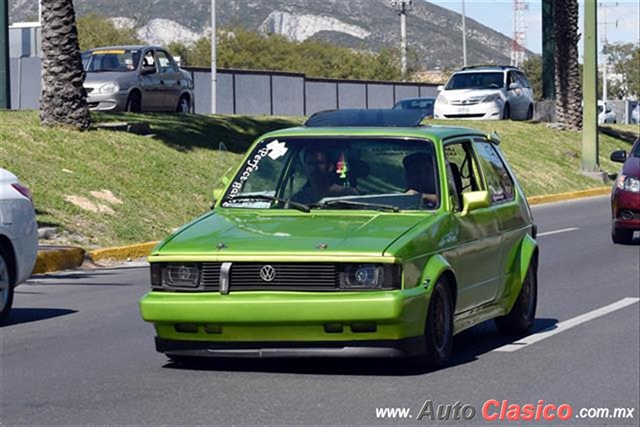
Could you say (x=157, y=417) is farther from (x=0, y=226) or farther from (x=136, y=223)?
(x=136, y=223)

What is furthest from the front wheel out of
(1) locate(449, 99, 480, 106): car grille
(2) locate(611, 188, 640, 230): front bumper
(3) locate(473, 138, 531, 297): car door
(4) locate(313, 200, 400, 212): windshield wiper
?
(1) locate(449, 99, 480, 106): car grille

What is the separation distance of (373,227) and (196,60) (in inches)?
3625

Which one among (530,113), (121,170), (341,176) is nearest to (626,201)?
(121,170)

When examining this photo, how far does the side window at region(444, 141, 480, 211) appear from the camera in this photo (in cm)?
1028

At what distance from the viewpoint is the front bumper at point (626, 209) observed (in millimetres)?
19422

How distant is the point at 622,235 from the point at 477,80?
23.0m

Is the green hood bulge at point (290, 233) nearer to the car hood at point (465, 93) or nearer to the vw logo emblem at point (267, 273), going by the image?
the vw logo emblem at point (267, 273)

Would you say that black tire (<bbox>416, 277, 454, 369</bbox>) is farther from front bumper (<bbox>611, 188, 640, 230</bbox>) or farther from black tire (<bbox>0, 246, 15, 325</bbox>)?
front bumper (<bbox>611, 188, 640, 230</bbox>)

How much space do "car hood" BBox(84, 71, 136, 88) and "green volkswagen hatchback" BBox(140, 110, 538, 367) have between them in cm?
1871

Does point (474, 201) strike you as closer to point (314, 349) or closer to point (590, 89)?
point (314, 349)

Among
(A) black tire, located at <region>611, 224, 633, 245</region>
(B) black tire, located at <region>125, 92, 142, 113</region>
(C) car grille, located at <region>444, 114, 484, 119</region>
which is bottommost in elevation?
(A) black tire, located at <region>611, 224, 633, 245</region>

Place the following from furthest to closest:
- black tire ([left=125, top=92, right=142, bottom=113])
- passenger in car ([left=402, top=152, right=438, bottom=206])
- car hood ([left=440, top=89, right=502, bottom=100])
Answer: car hood ([left=440, top=89, right=502, bottom=100]) → black tire ([left=125, top=92, right=142, bottom=113]) → passenger in car ([left=402, top=152, right=438, bottom=206])

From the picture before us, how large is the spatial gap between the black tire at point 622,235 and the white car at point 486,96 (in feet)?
69.3

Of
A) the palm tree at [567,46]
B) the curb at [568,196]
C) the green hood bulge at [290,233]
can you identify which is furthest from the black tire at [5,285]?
Result: the palm tree at [567,46]
